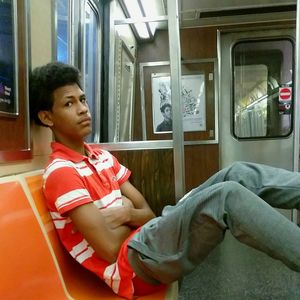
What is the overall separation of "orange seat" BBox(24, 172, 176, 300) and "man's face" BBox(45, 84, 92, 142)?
215 millimetres

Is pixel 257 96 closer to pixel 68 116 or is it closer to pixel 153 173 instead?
pixel 153 173

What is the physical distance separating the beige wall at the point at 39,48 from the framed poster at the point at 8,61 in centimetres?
16

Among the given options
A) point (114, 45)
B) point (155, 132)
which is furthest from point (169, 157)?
point (155, 132)

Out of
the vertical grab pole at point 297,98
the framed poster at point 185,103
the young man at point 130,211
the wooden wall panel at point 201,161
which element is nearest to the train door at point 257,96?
the wooden wall panel at point 201,161

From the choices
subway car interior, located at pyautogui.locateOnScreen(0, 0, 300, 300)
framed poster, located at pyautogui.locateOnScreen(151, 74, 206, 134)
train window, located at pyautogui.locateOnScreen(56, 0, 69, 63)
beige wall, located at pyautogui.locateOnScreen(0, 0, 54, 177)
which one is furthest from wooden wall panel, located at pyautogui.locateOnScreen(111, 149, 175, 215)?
framed poster, located at pyautogui.locateOnScreen(151, 74, 206, 134)

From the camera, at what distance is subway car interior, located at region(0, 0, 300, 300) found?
1.25 m

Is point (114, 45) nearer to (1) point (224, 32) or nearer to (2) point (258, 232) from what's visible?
(1) point (224, 32)

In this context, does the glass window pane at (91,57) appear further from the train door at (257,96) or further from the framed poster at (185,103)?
the train door at (257,96)

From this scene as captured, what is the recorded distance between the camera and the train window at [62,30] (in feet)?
6.34

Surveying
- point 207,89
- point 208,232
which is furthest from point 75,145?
point 207,89

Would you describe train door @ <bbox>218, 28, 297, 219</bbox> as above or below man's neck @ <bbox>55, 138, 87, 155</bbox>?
above

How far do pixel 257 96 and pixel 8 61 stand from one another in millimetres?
3114

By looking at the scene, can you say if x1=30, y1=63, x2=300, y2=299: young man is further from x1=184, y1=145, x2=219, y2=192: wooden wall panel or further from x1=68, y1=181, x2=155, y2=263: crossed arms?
x1=184, y1=145, x2=219, y2=192: wooden wall panel

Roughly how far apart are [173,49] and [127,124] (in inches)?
59.7
